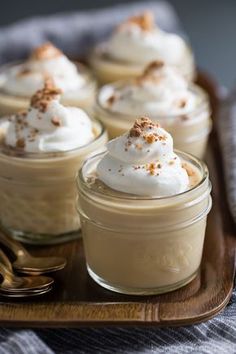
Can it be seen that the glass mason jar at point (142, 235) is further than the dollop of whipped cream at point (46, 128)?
No

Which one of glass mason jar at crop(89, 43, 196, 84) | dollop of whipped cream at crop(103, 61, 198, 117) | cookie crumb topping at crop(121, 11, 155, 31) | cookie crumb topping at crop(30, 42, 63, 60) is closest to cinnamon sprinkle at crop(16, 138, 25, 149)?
dollop of whipped cream at crop(103, 61, 198, 117)

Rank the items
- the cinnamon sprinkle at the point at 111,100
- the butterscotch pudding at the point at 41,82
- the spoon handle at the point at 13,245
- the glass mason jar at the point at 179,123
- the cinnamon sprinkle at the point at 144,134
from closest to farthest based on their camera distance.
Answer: the cinnamon sprinkle at the point at 144,134, the spoon handle at the point at 13,245, the glass mason jar at the point at 179,123, the cinnamon sprinkle at the point at 111,100, the butterscotch pudding at the point at 41,82

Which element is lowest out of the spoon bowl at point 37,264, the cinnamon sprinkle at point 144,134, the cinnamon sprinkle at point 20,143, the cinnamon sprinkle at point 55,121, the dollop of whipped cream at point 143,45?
the dollop of whipped cream at point 143,45

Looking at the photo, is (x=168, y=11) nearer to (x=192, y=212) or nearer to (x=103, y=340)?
(x=192, y=212)

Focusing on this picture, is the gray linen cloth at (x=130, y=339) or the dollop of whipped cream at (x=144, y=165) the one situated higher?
the dollop of whipped cream at (x=144, y=165)

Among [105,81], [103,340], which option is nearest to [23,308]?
[103,340]

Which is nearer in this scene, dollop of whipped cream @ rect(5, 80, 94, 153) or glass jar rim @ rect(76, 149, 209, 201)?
glass jar rim @ rect(76, 149, 209, 201)

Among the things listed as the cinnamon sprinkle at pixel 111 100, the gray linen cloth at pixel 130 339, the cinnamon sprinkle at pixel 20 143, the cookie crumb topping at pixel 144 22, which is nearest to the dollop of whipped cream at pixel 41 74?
the cinnamon sprinkle at pixel 111 100

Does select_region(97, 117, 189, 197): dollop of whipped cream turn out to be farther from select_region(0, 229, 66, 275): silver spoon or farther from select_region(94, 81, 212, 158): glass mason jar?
select_region(94, 81, 212, 158): glass mason jar

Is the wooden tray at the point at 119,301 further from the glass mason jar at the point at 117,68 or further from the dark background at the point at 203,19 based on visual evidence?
the dark background at the point at 203,19
